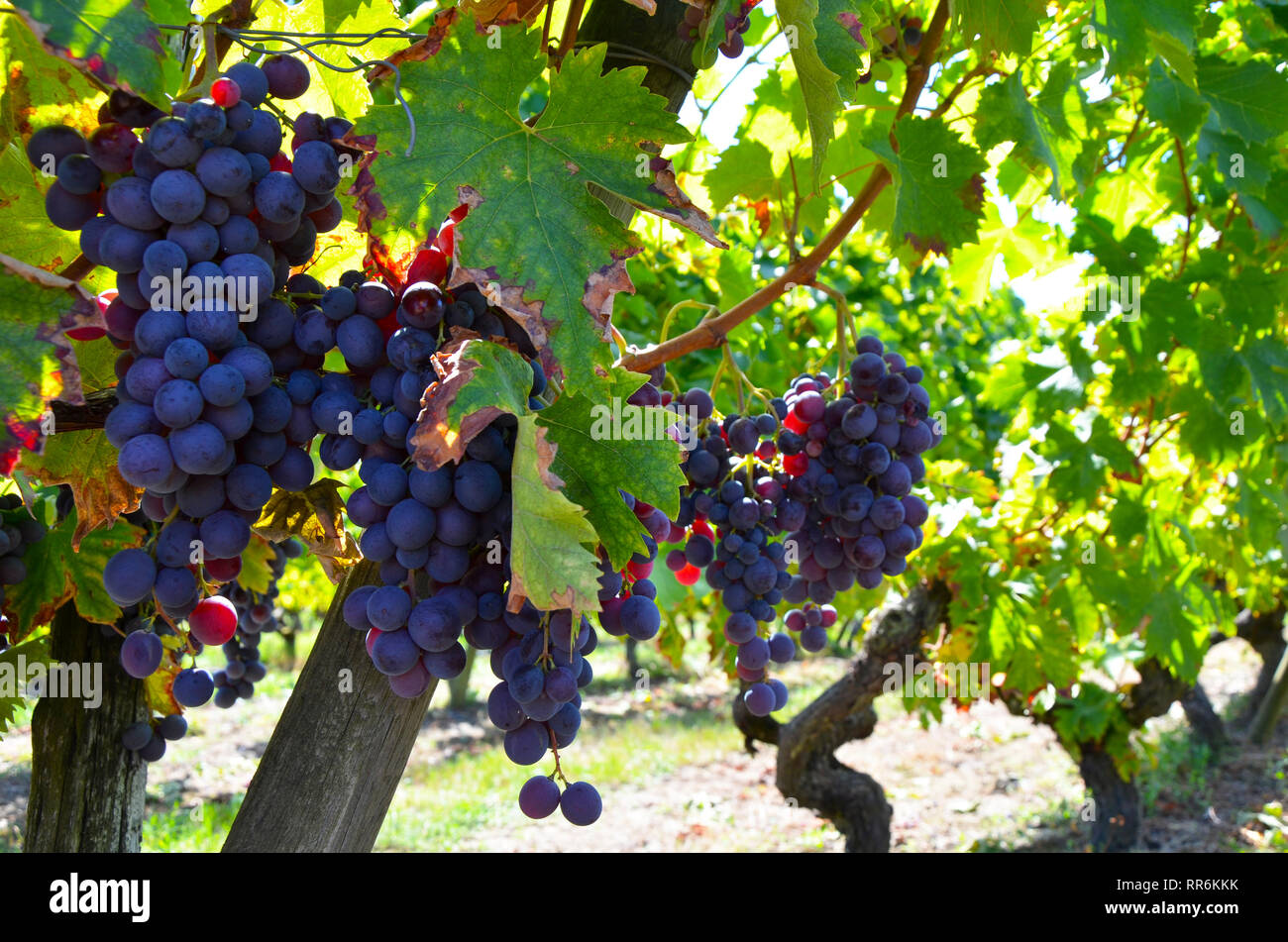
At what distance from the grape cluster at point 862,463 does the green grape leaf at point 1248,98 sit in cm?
159

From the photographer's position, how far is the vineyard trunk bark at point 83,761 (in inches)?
74.9

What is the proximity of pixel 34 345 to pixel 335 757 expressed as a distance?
0.68 m

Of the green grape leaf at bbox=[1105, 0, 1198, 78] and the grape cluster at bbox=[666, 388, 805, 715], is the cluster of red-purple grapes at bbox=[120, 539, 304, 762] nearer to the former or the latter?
the grape cluster at bbox=[666, 388, 805, 715]

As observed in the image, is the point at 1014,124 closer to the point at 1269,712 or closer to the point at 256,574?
the point at 256,574

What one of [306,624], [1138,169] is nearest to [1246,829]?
[1138,169]

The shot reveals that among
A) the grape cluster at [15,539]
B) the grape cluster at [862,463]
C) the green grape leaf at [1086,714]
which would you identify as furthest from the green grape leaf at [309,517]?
the green grape leaf at [1086,714]

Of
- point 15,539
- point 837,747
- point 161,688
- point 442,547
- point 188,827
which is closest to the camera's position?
point 442,547

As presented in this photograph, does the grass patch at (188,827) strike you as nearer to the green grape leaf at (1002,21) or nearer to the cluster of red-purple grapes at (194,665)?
the cluster of red-purple grapes at (194,665)

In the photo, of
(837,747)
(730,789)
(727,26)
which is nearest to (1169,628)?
(837,747)

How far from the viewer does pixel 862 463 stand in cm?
182

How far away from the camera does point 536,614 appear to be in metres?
1.00

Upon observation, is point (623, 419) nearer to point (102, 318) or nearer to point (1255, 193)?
point (102, 318)
